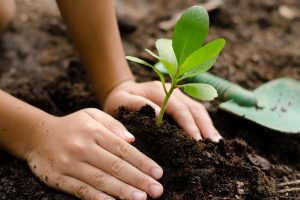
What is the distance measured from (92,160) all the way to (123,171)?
9 centimetres

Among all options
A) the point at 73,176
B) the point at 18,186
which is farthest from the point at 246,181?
the point at 18,186

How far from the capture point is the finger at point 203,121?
134 cm

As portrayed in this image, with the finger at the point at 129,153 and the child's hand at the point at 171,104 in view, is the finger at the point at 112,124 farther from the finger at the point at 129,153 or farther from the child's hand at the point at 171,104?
the child's hand at the point at 171,104

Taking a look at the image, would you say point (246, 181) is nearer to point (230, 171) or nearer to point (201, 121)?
point (230, 171)

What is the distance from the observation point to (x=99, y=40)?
1525mm

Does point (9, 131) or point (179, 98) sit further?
point (179, 98)

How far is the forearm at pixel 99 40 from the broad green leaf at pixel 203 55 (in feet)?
1.55

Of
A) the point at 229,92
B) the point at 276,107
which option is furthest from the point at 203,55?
the point at 276,107

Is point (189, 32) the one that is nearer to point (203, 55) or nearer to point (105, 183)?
point (203, 55)

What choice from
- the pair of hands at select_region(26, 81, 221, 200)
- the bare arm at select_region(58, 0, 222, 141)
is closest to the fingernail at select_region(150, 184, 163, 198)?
the pair of hands at select_region(26, 81, 221, 200)

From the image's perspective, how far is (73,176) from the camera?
3.98 feet

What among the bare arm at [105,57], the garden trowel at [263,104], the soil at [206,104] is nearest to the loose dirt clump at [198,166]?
the soil at [206,104]

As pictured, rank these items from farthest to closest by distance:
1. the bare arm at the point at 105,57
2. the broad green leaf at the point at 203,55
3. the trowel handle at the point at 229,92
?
the trowel handle at the point at 229,92
the bare arm at the point at 105,57
the broad green leaf at the point at 203,55

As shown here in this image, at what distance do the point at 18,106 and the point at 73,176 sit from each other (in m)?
0.29
